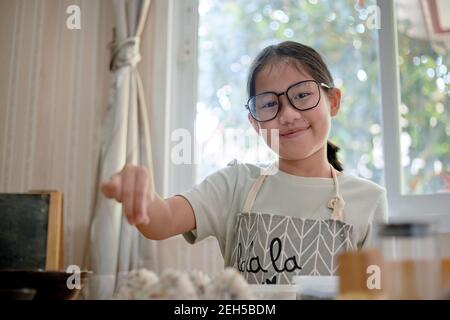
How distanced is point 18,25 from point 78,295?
380 millimetres

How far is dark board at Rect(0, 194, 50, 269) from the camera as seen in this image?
55 cm

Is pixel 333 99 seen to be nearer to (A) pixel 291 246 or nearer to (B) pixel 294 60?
(B) pixel 294 60

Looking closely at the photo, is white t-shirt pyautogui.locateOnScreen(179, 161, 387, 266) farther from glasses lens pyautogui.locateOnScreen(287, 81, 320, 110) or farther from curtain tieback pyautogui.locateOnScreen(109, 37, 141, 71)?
curtain tieback pyautogui.locateOnScreen(109, 37, 141, 71)

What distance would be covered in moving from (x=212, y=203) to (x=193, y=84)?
30cm

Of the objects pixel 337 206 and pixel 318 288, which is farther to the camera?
pixel 337 206

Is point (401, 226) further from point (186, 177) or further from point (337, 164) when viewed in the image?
point (186, 177)

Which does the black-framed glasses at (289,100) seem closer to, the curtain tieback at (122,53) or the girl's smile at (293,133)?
the girl's smile at (293,133)

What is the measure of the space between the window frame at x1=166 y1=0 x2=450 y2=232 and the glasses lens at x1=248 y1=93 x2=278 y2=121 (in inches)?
9.7

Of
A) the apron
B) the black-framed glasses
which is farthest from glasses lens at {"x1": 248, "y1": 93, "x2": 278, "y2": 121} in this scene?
the apron

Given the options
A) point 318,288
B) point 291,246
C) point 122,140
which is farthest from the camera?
point 122,140

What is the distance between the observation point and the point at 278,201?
0.54 meters

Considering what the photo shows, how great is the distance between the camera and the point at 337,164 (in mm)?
640

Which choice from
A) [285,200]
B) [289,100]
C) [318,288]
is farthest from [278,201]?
[318,288]

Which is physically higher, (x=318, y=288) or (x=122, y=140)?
(x=122, y=140)
